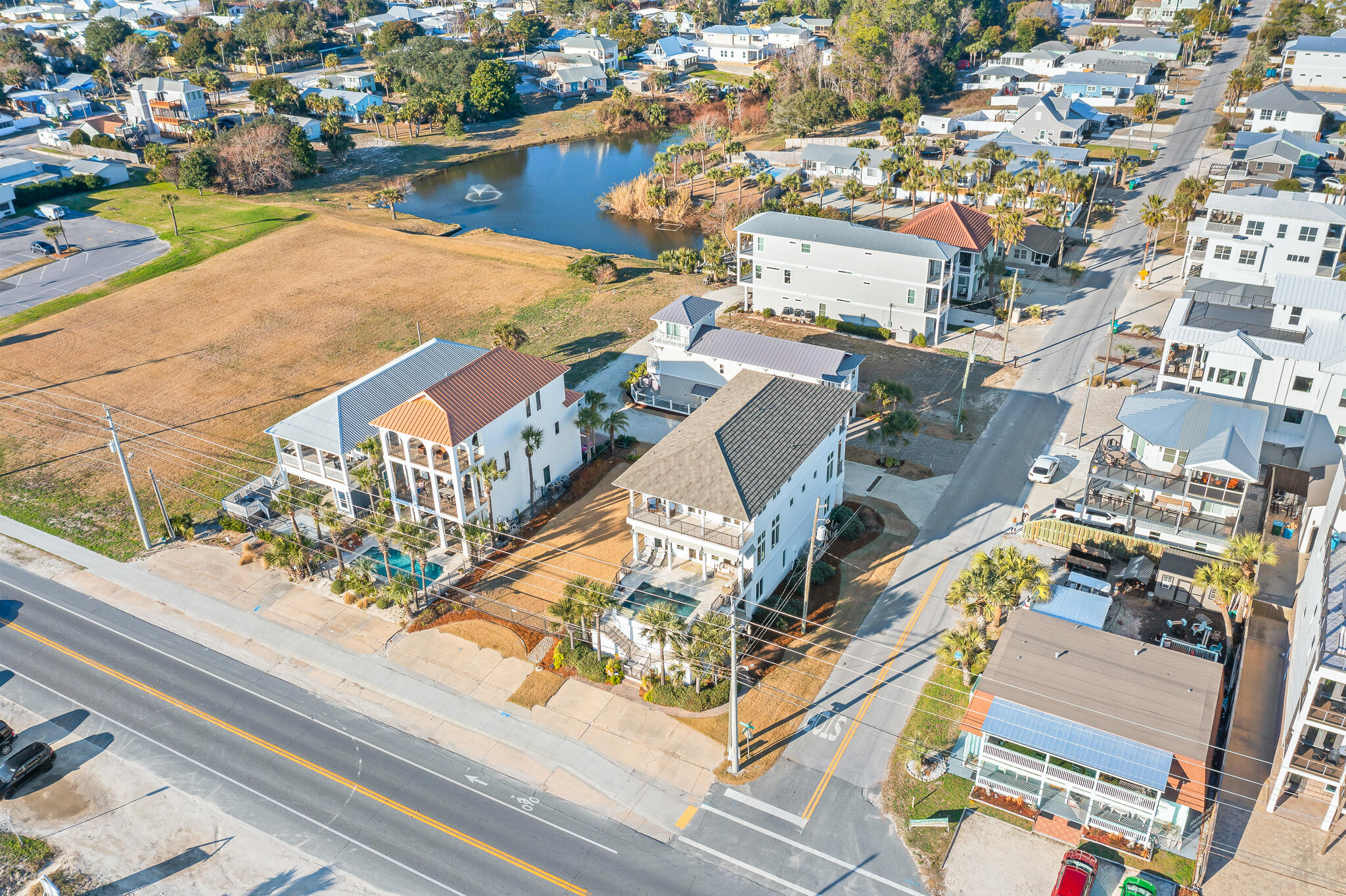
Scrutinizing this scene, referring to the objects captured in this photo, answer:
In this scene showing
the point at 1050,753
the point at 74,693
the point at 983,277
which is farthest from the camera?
the point at 983,277

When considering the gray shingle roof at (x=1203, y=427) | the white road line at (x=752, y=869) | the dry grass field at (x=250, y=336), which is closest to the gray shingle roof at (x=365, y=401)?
the dry grass field at (x=250, y=336)

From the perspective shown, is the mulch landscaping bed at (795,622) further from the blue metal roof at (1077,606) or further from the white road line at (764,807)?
the blue metal roof at (1077,606)

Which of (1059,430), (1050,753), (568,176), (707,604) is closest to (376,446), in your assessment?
(707,604)

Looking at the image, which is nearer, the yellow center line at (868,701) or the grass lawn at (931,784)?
the grass lawn at (931,784)

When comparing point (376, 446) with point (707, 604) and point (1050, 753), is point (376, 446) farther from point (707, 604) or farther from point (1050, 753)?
point (1050, 753)

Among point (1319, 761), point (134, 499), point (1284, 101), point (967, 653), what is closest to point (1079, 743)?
point (967, 653)

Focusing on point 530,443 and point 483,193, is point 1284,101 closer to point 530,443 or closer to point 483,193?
point 483,193
